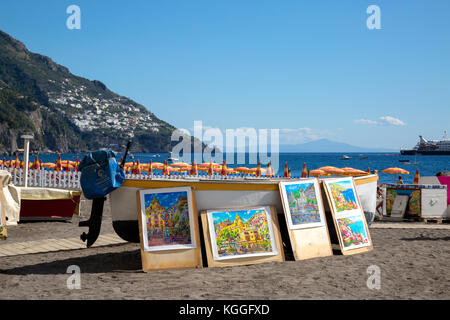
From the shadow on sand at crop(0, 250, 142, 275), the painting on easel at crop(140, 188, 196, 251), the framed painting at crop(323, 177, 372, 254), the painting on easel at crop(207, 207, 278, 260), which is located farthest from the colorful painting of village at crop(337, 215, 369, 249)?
the shadow on sand at crop(0, 250, 142, 275)

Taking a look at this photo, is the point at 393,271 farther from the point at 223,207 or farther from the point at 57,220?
the point at 57,220

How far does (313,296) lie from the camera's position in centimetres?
494

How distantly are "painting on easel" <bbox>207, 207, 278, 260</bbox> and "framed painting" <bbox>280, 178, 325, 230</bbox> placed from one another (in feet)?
1.37

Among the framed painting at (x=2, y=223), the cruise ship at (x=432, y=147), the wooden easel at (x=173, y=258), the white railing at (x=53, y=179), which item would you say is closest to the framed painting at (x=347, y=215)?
the wooden easel at (x=173, y=258)

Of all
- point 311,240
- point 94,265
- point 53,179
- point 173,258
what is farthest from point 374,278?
point 53,179

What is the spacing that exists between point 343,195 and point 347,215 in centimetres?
37

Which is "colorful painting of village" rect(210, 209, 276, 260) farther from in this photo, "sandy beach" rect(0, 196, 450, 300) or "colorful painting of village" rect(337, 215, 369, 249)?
"colorful painting of village" rect(337, 215, 369, 249)

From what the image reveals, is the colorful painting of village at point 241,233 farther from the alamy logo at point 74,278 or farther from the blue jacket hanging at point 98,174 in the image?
the alamy logo at point 74,278

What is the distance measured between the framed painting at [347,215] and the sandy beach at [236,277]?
0.26 metres

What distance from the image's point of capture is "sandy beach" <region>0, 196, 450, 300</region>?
5.03 meters

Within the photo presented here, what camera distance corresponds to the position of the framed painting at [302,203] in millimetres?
6977

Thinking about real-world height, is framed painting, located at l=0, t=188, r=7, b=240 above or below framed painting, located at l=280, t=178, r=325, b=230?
below
